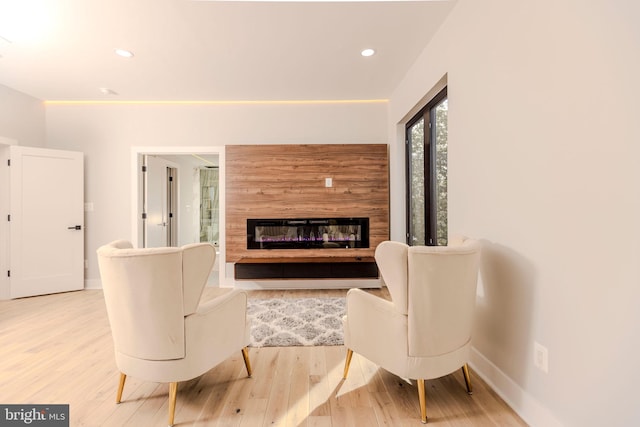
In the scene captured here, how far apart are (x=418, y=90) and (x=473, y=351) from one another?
8.17 ft

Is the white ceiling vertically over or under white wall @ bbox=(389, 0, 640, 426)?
over

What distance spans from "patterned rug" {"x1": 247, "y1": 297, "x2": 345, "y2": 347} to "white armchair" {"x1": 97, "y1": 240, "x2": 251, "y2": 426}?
1.01 m

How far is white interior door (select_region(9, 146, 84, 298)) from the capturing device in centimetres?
401

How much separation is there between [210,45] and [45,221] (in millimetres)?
3489

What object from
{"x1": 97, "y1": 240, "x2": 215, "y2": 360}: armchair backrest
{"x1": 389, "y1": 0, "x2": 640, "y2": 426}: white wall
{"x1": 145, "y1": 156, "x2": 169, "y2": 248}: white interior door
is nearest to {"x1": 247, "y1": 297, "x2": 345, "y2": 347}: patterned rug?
{"x1": 97, "y1": 240, "x2": 215, "y2": 360}: armchair backrest

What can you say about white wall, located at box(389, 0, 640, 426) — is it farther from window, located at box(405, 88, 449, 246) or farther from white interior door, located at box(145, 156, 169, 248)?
white interior door, located at box(145, 156, 169, 248)

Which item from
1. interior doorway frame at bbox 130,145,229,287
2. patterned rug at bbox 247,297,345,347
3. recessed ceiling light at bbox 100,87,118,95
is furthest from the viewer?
interior doorway frame at bbox 130,145,229,287

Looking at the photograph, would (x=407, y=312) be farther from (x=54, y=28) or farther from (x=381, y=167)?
(x=54, y=28)

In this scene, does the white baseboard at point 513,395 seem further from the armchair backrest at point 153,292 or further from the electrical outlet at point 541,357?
the armchair backrest at point 153,292

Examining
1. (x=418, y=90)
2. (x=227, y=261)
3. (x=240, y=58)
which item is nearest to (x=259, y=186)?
(x=227, y=261)

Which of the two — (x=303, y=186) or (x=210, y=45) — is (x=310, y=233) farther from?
(x=210, y=45)

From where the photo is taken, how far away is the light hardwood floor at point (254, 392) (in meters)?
1.65

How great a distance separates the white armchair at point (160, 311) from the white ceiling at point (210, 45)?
6.45ft

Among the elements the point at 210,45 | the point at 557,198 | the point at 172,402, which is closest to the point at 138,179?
the point at 210,45
